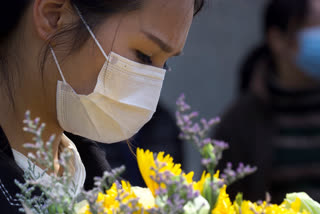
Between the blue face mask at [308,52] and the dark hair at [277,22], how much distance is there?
7 centimetres

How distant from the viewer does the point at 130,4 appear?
1.83m

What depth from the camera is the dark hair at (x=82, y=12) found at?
5.98 ft

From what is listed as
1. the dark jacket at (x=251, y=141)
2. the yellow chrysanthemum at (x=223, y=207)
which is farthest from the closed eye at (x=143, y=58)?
the dark jacket at (x=251, y=141)

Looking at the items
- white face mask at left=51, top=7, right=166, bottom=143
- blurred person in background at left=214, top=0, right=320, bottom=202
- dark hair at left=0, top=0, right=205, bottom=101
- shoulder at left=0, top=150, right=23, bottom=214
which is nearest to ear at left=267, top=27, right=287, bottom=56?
blurred person in background at left=214, top=0, right=320, bottom=202

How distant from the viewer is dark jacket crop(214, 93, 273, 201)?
348cm

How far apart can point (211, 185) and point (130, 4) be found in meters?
0.80

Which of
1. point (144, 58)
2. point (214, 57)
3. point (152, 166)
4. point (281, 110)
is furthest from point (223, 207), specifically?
point (214, 57)

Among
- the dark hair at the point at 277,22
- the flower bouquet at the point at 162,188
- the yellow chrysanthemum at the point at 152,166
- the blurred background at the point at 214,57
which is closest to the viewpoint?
the flower bouquet at the point at 162,188

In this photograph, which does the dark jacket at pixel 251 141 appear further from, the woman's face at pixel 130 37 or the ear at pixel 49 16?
the ear at pixel 49 16

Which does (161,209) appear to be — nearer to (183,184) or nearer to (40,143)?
(183,184)

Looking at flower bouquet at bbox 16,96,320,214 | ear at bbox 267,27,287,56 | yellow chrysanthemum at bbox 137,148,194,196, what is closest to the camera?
flower bouquet at bbox 16,96,320,214

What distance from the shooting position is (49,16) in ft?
6.00

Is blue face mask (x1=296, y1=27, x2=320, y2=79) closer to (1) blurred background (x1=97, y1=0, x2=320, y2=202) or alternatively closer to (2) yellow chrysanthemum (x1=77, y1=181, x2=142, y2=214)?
(1) blurred background (x1=97, y1=0, x2=320, y2=202)

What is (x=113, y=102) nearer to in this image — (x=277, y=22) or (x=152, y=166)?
(x=152, y=166)
